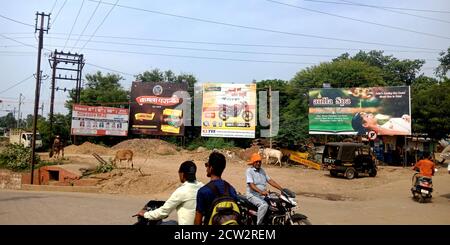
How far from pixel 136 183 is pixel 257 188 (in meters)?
13.1

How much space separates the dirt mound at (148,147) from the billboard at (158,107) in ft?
3.28

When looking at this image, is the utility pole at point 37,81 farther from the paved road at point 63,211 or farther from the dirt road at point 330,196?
the paved road at point 63,211

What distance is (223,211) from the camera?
4117 mm

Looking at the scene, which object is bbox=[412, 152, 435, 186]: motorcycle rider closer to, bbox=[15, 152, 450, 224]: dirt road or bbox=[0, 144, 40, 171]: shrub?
bbox=[15, 152, 450, 224]: dirt road

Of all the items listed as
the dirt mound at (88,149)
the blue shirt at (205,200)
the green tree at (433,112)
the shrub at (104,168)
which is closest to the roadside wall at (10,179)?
the shrub at (104,168)

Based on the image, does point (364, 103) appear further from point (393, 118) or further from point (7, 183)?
point (7, 183)

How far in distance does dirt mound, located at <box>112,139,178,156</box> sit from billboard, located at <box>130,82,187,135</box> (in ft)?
3.28

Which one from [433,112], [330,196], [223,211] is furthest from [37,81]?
[433,112]

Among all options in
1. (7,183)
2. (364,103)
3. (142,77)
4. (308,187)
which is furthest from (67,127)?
(308,187)

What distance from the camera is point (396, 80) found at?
203 ft

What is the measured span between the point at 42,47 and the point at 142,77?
32508 millimetres

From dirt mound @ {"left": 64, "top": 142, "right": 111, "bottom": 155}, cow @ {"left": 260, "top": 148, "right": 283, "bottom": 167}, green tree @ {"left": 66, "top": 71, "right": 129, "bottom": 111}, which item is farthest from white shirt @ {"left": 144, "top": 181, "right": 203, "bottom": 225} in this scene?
green tree @ {"left": 66, "top": 71, "right": 129, "bottom": 111}

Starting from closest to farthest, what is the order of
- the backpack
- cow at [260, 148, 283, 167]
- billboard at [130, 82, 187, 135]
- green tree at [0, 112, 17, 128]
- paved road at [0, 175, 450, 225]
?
the backpack, paved road at [0, 175, 450, 225], cow at [260, 148, 283, 167], billboard at [130, 82, 187, 135], green tree at [0, 112, 17, 128]

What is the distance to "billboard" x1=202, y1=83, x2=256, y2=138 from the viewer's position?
115ft
